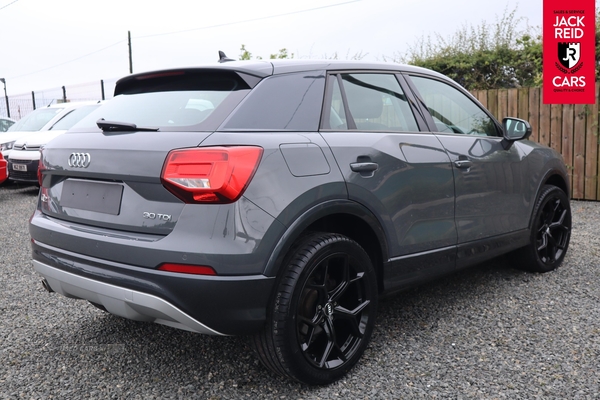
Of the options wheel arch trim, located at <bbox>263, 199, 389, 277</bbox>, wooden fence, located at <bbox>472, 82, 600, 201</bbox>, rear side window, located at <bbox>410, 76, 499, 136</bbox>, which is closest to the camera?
wheel arch trim, located at <bbox>263, 199, 389, 277</bbox>

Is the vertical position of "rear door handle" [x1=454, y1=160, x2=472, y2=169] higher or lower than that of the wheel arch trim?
higher

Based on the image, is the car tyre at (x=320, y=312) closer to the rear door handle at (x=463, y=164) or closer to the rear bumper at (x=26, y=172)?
the rear door handle at (x=463, y=164)

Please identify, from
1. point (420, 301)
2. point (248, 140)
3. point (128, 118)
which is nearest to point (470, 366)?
point (420, 301)

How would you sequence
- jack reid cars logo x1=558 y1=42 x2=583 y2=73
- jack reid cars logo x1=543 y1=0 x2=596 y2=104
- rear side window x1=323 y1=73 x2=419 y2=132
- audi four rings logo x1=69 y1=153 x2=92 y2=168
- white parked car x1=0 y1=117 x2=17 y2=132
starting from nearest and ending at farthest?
1. audi four rings logo x1=69 y1=153 x2=92 y2=168
2. rear side window x1=323 y1=73 x2=419 y2=132
3. jack reid cars logo x1=543 y1=0 x2=596 y2=104
4. jack reid cars logo x1=558 y1=42 x2=583 y2=73
5. white parked car x1=0 y1=117 x2=17 y2=132

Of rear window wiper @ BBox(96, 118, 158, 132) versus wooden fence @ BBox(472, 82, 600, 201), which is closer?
rear window wiper @ BBox(96, 118, 158, 132)

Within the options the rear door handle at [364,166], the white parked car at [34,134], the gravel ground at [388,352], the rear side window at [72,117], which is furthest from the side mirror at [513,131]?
the rear side window at [72,117]

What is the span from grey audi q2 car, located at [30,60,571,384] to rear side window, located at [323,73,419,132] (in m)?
0.01

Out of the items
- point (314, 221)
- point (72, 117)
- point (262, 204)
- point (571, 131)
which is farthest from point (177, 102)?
point (72, 117)

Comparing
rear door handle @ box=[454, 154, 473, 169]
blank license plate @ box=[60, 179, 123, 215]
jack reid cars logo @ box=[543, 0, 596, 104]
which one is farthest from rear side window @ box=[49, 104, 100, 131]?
rear door handle @ box=[454, 154, 473, 169]

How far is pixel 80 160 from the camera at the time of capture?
2.76 m

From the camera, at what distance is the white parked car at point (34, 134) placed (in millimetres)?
10102

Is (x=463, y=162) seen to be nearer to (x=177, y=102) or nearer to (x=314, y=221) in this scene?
(x=314, y=221)

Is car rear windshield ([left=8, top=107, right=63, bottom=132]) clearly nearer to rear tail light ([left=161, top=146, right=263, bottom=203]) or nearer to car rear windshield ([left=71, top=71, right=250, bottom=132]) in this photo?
car rear windshield ([left=71, top=71, right=250, bottom=132])

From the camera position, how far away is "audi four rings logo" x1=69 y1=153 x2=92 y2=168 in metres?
2.72
